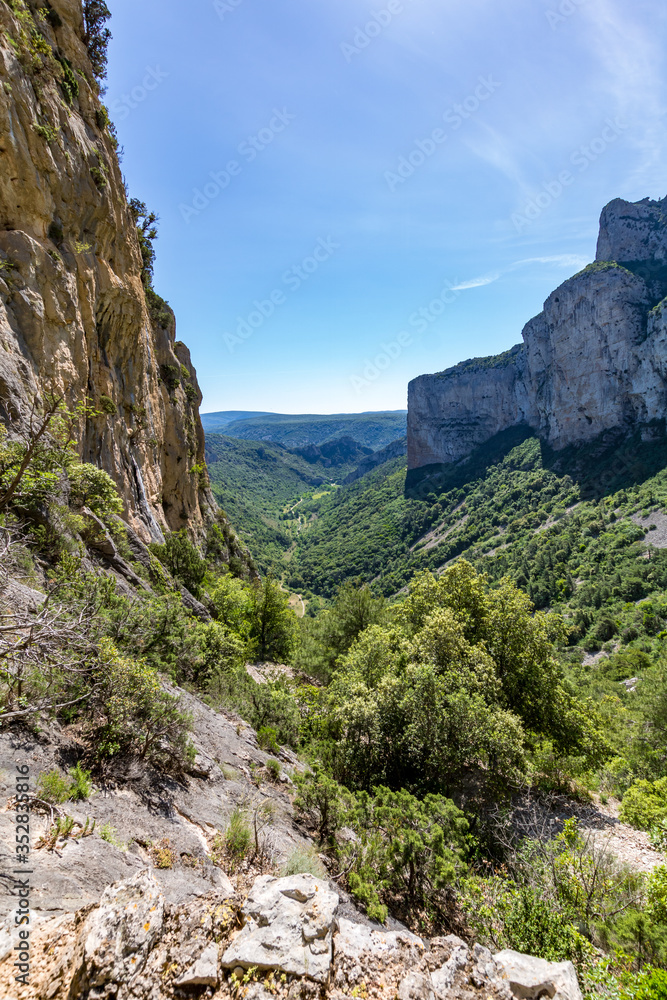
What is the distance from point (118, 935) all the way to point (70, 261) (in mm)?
21216

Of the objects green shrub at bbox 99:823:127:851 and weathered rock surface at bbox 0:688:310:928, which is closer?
weathered rock surface at bbox 0:688:310:928

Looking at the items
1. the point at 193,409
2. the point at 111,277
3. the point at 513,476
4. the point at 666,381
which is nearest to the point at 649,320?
the point at 666,381

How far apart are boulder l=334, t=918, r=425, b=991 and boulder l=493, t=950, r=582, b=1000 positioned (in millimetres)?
1017

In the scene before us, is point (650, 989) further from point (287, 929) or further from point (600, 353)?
point (600, 353)

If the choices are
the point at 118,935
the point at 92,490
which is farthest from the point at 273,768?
the point at 92,490

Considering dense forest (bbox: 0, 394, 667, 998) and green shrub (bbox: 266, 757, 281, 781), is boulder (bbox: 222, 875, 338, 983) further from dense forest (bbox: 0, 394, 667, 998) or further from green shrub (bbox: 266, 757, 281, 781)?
green shrub (bbox: 266, 757, 281, 781)

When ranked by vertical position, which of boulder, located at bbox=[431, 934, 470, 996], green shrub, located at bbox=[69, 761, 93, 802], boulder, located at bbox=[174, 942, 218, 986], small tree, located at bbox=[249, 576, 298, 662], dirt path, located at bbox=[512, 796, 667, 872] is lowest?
dirt path, located at bbox=[512, 796, 667, 872]

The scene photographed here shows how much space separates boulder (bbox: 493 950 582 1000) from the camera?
4.02 meters

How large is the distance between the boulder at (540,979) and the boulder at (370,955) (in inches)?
40.1

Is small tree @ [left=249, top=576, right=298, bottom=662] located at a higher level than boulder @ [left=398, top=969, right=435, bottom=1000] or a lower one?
lower

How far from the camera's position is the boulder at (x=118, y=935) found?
9.43ft

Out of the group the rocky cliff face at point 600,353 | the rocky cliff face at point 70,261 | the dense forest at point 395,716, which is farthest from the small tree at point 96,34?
the rocky cliff face at point 600,353

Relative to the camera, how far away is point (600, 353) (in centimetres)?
9300

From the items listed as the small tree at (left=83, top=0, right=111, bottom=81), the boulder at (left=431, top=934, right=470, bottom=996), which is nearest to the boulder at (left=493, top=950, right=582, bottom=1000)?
the boulder at (left=431, top=934, right=470, bottom=996)
